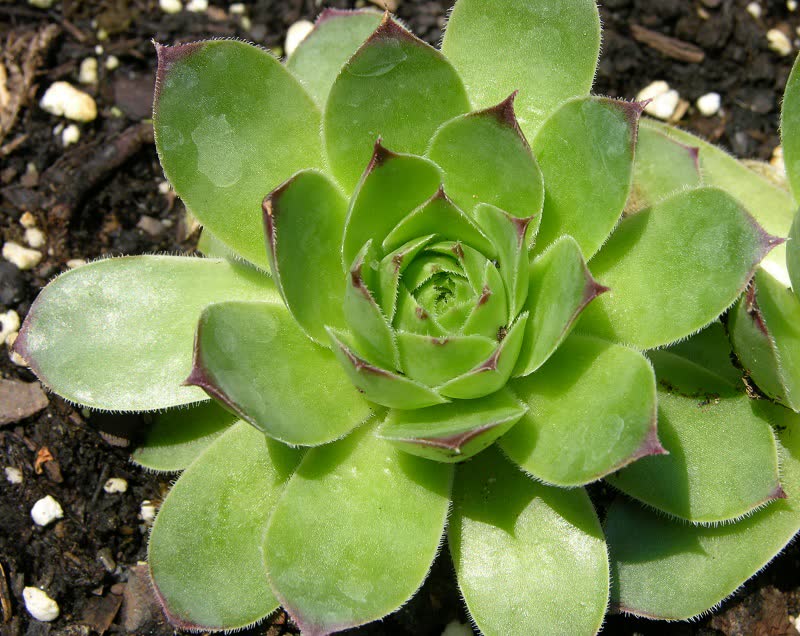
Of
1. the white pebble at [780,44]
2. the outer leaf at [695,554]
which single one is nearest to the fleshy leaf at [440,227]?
the outer leaf at [695,554]

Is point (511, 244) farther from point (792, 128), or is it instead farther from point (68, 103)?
point (68, 103)

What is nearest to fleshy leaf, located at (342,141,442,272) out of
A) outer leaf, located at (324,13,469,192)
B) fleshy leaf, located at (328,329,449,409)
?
outer leaf, located at (324,13,469,192)

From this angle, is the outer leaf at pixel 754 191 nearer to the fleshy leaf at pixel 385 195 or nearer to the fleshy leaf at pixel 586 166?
the fleshy leaf at pixel 586 166

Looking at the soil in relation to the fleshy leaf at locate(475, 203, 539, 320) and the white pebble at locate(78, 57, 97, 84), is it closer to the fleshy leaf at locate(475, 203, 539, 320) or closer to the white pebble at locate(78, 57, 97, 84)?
the white pebble at locate(78, 57, 97, 84)

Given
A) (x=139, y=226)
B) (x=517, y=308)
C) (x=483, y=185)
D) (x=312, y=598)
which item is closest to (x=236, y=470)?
(x=312, y=598)

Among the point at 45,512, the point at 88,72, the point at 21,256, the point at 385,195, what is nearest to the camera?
the point at 385,195

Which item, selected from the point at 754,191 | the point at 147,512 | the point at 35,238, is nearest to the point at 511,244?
the point at 754,191
